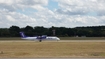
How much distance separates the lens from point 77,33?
495 ft

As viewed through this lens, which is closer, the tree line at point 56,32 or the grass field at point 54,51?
the grass field at point 54,51

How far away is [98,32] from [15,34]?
45.6 metres

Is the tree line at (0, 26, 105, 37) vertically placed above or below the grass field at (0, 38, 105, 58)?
above

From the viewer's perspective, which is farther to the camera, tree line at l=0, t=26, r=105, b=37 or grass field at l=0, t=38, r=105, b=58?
tree line at l=0, t=26, r=105, b=37

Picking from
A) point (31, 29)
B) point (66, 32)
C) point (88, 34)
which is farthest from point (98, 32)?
point (31, 29)

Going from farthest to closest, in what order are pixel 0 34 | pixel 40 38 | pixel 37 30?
pixel 37 30 → pixel 0 34 → pixel 40 38

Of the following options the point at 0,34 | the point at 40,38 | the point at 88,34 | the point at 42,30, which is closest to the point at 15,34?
the point at 0,34

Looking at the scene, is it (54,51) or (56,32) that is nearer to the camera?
(54,51)

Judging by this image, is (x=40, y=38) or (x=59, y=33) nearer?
(x=40, y=38)

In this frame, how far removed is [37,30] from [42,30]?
12.0ft

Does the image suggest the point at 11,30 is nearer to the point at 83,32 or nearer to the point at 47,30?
the point at 47,30

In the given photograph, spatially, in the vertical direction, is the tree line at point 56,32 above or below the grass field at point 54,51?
above

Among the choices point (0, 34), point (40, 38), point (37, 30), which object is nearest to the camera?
point (40, 38)

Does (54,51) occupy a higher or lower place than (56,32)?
lower
